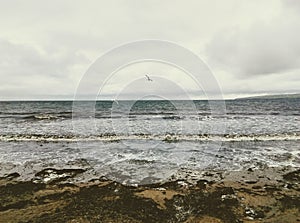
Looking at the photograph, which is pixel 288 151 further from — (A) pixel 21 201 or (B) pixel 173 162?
(A) pixel 21 201

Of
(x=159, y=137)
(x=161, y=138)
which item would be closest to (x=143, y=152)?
(x=161, y=138)

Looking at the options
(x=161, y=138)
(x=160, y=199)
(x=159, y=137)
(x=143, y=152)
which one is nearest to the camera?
(x=160, y=199)

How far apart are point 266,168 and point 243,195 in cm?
422

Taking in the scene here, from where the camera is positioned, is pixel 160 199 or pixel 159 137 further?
pixel 159 137

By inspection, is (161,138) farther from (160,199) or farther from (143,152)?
(160,199)

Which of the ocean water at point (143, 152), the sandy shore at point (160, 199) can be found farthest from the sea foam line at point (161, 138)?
the sandy shore at point (160, 199)

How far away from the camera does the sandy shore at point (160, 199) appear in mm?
7473

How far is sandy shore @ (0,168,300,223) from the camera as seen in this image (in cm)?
747

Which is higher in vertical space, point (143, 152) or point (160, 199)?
point (160, 199)

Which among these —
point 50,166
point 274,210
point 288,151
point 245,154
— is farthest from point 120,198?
point 288,151

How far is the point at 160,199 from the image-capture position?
875 centimetres

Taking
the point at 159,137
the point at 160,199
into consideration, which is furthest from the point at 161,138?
the point at 160,199

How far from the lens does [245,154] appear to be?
16062 mm

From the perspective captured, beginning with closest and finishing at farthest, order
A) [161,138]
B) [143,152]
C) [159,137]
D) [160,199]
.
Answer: [160,199] → [143,152] → [161,138] → [159,137]
